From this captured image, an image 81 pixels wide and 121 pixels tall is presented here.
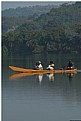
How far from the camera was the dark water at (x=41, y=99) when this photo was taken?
8749 mm

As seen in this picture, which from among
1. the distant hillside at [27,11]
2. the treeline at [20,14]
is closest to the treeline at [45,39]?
the treeline at [20,14]

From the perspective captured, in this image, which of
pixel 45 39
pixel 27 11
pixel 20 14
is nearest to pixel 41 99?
pixel 45 39

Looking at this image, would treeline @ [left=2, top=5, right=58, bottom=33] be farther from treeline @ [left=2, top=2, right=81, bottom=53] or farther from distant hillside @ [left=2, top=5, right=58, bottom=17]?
treeline @ [left=2, top=2, right=81, bottom=53]

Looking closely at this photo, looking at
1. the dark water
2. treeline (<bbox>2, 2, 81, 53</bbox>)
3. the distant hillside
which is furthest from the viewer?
the distant hillside

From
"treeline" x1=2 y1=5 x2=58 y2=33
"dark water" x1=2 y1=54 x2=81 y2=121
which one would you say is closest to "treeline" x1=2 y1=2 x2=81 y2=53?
"treeline" x1=2 y1=5 x2=58 y2=33

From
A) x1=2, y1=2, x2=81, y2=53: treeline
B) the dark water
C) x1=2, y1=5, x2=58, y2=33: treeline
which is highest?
x1=2, y1=5, x2=58, y2=33: treeline

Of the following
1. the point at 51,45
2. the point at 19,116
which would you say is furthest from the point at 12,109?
the point at 51,45

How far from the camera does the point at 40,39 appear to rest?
48.1 metres

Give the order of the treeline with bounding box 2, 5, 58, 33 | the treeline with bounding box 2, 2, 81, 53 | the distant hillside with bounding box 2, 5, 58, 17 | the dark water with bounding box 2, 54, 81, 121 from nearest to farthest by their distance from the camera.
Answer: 1. the dark water with bounding box 2, 54, 81, 121
2. the treeline with bounding box 2, 2, 81, 53
3. the treeline with bounding box 2, 5, 58, 33
4. the distant hillside with bounding box 2, 5, 58, 17

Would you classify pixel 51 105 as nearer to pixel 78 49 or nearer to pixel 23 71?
pixel 23 71

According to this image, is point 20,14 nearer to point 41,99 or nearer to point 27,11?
point 27,11

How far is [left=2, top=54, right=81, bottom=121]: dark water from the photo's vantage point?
8.75m

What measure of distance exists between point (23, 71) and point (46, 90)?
15.8ft

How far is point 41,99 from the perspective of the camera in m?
11.2
